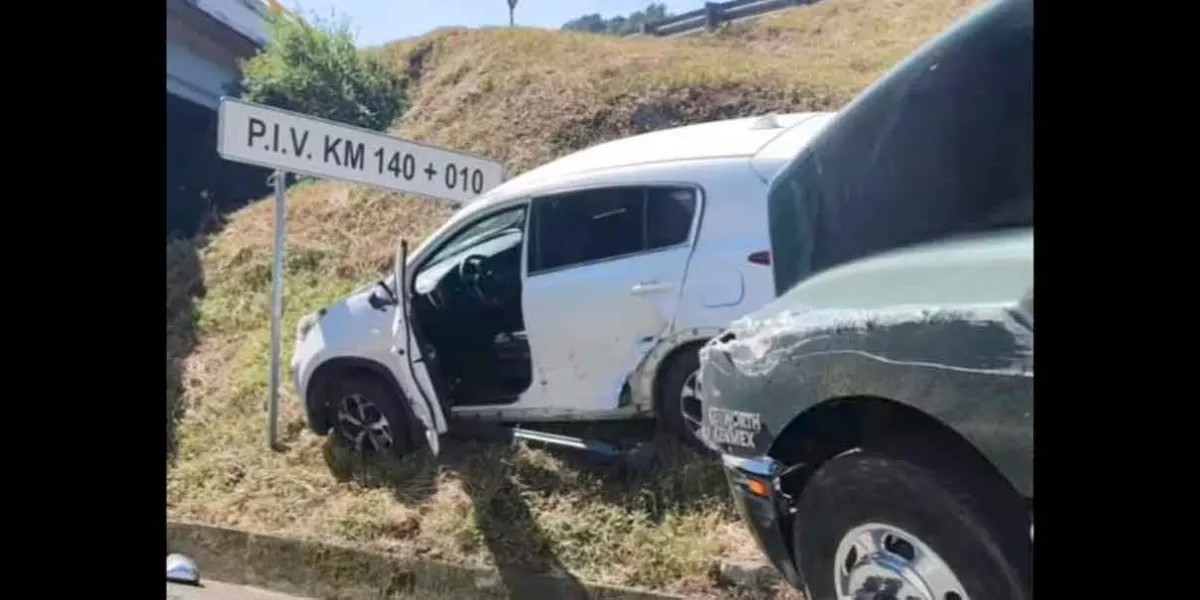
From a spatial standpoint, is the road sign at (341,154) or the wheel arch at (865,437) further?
the road sign at (341,154)

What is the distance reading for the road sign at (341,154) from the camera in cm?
293

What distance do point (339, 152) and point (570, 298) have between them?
0.78m

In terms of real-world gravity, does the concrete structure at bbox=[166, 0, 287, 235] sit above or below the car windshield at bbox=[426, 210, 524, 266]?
above

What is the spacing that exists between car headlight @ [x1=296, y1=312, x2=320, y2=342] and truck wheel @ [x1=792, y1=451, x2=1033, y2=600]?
1.60m

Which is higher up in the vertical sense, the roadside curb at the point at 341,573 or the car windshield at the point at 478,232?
the car windshield at the point at 478,232

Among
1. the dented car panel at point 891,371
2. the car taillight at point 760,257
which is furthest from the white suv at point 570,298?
the dented car panel at point 891,371

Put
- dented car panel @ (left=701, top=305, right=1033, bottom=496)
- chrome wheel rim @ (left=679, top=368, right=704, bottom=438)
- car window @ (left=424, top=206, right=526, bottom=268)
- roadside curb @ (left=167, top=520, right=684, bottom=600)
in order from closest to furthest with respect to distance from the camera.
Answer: dented car panel @ (left=701, top=305, right=1033, bottom=496), chrome wheel rim @ (left=679, top=368, right=704, bottom=438), roadside curb @ (left=167, top=520, right=684, bottom=600), car window @ (left=424, top=206, right=526, bottom=268)

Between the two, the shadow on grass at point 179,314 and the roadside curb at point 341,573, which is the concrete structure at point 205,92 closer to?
the shadow on grass at point 179,314

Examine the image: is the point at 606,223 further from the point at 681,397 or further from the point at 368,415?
the point at 368,415

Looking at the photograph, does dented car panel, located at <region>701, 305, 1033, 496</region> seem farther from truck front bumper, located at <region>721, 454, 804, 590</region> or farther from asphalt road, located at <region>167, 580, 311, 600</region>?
asphalt road, located at <region>167, 580, 311, 600</region>

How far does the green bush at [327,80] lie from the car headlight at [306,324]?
58cm

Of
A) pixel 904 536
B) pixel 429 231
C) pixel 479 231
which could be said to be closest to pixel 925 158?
pixel 904 536

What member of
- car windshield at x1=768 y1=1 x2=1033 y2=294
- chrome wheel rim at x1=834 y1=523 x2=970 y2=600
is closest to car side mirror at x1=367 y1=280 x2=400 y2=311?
car windshield at x1=768 y1=1 x2=1033 y2=294

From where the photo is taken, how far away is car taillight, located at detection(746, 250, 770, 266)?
2348 millimetres
